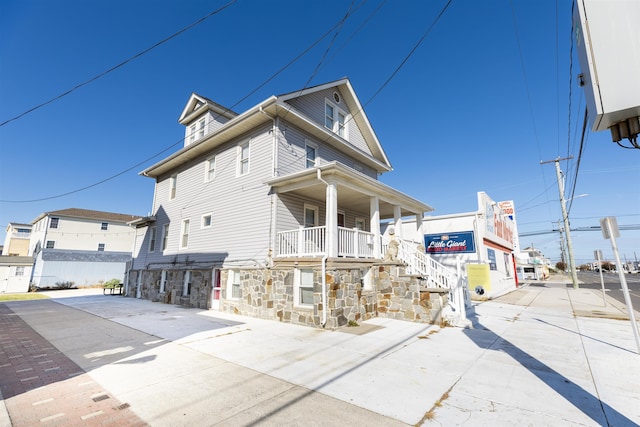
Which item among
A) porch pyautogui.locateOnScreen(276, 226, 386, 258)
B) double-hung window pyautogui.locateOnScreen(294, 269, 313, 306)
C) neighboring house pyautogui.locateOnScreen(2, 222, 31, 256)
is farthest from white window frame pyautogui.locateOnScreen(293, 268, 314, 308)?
neighboring house pyautogui.locateOnScreen(2, 222, 31, 256)

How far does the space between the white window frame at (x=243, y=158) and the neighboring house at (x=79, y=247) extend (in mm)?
21191

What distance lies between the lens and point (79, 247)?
30531mm

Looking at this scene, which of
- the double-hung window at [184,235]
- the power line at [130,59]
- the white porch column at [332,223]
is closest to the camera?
the power line at [130,59]

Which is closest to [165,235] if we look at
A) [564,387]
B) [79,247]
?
[564,387]

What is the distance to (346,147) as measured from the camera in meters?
14.2

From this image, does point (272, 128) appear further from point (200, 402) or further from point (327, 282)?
point (200, 402)

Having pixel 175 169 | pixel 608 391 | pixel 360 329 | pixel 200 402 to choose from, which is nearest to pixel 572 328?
pixel 608 391

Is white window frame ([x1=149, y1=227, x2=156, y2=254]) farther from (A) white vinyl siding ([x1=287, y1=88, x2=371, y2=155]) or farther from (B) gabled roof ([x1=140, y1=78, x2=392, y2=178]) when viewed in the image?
(A) white vinyl siding ([x1=287, y1=88, x2=371, y2=155])

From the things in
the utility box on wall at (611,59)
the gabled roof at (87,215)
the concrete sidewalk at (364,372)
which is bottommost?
the concrete sidewalk at (364,372)

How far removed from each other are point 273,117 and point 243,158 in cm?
246

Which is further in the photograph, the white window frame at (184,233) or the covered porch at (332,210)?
the white window frame at (184,233)

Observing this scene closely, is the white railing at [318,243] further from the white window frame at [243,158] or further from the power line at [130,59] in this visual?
the power line at [130,59]

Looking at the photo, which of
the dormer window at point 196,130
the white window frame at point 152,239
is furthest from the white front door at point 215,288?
the dormer window at point 196,130

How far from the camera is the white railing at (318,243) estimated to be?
31.7ft
